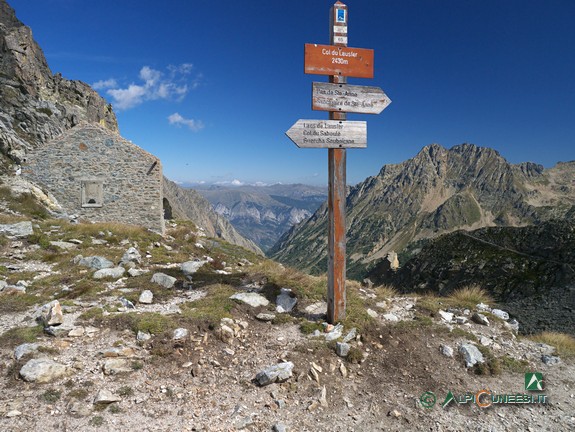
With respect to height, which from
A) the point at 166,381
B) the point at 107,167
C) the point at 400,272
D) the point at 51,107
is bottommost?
the point at 400,272

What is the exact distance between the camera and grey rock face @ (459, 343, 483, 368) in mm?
6223

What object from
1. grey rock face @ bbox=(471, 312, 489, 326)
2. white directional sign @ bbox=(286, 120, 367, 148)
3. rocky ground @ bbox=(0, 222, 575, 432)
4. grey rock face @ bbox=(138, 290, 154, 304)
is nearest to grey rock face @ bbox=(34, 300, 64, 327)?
rocky ground @ bbox=(0, 222, 575, 432)

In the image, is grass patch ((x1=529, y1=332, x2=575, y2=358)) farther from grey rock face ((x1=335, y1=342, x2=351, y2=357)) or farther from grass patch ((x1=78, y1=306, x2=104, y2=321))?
grass patch ((x1=78, y1=306, x2=104, y2=321))

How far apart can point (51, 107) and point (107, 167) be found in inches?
939

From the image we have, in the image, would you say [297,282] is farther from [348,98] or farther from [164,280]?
[348,98]

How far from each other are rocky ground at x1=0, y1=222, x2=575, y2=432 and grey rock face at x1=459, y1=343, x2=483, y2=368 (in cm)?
4

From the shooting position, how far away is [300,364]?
5.76m

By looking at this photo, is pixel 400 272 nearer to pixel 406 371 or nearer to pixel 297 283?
pixel 297 283

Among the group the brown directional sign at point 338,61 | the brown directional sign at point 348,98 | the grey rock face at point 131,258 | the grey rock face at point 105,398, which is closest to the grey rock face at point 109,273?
the grey rock face at point 131,258

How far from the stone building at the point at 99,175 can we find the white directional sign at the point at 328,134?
14499 millimetres

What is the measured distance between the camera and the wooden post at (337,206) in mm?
6715

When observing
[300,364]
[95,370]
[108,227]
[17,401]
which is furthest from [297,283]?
[108,227]

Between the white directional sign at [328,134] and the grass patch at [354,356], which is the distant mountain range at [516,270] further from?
the white directional sign at [328,134]

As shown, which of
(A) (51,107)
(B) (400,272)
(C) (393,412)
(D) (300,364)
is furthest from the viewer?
(A) (51,107)
